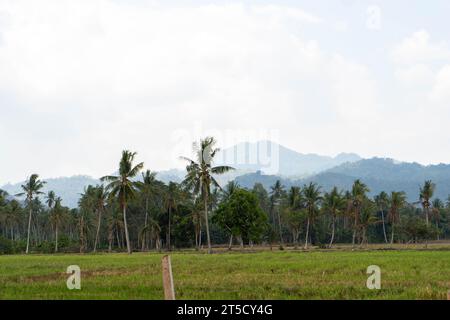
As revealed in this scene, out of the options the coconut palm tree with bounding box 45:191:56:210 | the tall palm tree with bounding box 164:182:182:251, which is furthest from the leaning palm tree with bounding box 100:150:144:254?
the coconut palm tree with bounding box 45:191:56:210

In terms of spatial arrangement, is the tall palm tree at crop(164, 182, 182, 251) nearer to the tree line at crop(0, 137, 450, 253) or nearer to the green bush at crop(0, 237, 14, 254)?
the tree line at crop(0, 137, 450, 253)

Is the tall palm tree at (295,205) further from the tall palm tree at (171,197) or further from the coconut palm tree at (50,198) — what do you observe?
the coconut palm tree at (50,198)

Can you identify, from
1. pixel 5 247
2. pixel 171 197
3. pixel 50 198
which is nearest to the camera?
pixel 171 197

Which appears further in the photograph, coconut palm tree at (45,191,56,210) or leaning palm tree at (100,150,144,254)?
coconut palm tree at (45,191,56,210)

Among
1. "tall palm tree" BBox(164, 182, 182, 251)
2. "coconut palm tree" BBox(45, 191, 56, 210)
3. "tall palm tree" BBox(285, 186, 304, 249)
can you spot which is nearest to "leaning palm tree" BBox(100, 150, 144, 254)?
"tall palm tree" BBox(164, 182, 182, 251)

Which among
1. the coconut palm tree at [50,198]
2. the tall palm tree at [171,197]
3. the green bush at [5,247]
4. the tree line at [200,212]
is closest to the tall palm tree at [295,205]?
the tree line at [200,212]

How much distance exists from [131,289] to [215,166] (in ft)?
125

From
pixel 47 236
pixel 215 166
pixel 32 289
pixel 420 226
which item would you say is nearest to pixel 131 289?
pixel 32 289

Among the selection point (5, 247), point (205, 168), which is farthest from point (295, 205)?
point (5, 247)

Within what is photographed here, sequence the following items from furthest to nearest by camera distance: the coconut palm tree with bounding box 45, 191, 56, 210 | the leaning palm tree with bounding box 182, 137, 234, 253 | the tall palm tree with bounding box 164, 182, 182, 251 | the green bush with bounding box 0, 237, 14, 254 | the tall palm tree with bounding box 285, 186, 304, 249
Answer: the coconut palm tree with bounding box 45, 191, 56, 210, the tall palm tree with bounding box 285, 186, 304, 249, the green bush with bounding box 0, 237, 14, 254, the tall palm tree with bounding box 164, 182, 182, 251, the leaning palm tree with bounding box 182, 137, 234, 253

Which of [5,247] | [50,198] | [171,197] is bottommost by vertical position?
[5,247]

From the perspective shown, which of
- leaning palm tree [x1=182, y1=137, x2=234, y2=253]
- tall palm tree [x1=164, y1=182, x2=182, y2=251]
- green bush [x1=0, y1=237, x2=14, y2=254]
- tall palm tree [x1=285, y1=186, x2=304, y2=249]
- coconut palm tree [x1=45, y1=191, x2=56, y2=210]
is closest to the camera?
leaning palm tree [x1=182, y1=137, x2=234, y2=253]

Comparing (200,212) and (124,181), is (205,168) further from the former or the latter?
(200,212)

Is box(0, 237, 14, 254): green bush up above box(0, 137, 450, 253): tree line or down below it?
below
